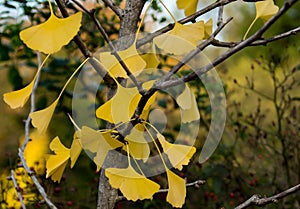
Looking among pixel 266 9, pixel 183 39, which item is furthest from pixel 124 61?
pixel 266 9

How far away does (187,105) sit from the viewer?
643mm

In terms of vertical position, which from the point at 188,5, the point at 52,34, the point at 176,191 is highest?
the point at 52,34

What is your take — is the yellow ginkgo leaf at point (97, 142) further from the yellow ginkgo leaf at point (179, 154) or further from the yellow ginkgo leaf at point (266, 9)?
the yellow ginkgo leaf at point (266, 9)

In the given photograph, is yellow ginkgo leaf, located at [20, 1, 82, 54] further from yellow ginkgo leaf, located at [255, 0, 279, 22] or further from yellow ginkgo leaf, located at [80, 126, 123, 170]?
yellow ginkgo leaf, located at [255, 0, 279, 22]

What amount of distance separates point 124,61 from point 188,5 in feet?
0.57

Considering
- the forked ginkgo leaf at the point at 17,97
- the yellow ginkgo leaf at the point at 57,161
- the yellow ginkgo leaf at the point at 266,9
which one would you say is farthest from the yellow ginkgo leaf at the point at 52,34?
the yellow ginkgo leaf at the point at 266,9

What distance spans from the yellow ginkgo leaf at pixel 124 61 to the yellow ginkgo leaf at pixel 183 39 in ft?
0.12

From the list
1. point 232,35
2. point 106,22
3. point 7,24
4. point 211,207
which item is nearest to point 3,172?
point 7,24

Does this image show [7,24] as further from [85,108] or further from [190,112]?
[190,112]

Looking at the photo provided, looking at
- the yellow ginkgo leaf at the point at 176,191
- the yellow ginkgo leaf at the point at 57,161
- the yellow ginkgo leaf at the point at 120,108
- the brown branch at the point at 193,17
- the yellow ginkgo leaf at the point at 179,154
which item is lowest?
the yellow ginkgo leaf at the point at 176,191

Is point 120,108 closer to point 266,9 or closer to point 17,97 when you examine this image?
point 17,97

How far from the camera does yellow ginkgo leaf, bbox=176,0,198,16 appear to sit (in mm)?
727

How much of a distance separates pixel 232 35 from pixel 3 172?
2.13 metres

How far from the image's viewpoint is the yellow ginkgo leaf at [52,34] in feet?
1.70
